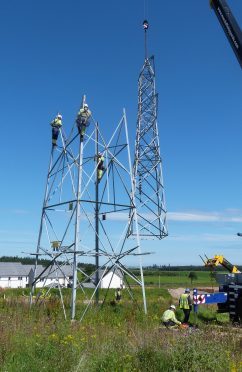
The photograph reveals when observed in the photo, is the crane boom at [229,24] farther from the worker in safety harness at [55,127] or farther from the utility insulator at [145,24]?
the utility insulator at [145,24]

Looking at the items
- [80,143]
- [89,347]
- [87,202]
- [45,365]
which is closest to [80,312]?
[87,202]

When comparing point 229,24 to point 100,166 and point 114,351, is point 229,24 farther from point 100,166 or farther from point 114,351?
point 114,351

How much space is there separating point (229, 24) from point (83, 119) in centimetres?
532

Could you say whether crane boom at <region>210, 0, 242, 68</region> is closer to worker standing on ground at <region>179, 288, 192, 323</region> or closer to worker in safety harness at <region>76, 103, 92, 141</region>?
worker in safety harness at <region>76, 103, 92, 141</region>

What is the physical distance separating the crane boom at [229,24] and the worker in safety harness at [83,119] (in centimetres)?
504

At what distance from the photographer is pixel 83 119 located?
1540 cm

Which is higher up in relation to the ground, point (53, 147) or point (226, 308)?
point (53, 147)

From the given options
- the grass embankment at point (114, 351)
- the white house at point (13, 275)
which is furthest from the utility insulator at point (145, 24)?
the white house at point (13, 275)

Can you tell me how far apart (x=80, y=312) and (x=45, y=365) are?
27.4 ft

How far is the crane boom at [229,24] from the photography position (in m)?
12.8

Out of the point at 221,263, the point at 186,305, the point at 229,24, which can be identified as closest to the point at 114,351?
the point at 186,305

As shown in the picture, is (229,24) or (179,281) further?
(179,281)

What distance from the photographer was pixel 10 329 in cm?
862

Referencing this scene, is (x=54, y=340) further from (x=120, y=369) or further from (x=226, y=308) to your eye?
(x=226, y=308)
